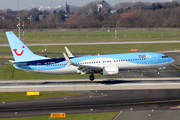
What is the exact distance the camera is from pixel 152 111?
3033 centimetres

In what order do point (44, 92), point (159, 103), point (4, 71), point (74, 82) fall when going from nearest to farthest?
point (159, 103) < point (44, 92) < point (74, 82) < point (4, 71)

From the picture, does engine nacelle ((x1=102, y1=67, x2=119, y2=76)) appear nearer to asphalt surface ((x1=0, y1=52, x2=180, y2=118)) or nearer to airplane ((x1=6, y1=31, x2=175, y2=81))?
airplane ((x1=6, y1=31, x2=175, y2=81))

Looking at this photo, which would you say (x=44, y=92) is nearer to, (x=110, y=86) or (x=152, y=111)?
(x=110, y=86)

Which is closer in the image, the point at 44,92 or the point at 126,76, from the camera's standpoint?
the point at 44,92

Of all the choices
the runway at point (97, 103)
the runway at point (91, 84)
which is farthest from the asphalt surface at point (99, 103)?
the runway at point (91, 84)

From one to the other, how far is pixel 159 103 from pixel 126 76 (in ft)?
59.4

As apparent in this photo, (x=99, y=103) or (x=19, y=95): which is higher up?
(x=99, y=103)

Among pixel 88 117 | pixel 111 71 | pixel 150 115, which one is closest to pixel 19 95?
pixel 88 117

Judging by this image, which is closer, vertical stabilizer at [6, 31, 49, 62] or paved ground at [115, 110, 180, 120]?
paved ground at [115, 110, 180, 120]

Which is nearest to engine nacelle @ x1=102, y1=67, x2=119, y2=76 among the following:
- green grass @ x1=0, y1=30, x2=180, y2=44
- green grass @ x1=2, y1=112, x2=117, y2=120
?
green grass @ x1=2, y1=112, x2=117, y2=120

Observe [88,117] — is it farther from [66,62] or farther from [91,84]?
[66,62]

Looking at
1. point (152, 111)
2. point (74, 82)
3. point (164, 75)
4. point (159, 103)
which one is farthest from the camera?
point (164, 75)

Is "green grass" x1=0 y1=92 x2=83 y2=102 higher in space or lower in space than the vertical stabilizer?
lower

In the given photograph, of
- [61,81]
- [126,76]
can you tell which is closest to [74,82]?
[61,81]
